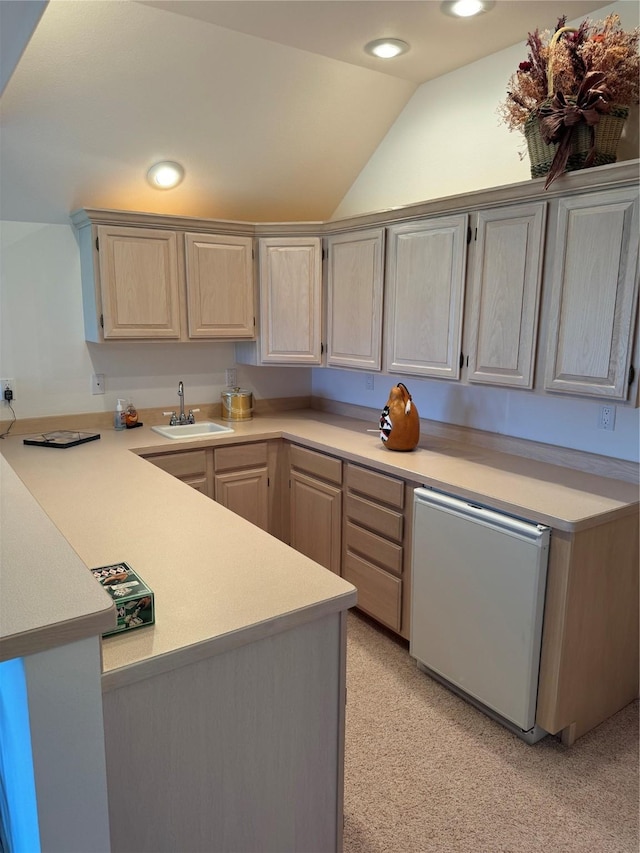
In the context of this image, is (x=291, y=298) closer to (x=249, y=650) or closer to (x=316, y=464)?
(x=316, y=464)

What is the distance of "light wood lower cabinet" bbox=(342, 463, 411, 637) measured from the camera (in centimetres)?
266

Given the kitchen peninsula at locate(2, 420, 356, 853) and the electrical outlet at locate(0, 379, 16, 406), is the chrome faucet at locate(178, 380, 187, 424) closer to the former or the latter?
the electrical outlet at locate(0, 379, 16, 406)

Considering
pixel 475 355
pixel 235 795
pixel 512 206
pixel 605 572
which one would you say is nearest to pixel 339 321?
pixel 475 355

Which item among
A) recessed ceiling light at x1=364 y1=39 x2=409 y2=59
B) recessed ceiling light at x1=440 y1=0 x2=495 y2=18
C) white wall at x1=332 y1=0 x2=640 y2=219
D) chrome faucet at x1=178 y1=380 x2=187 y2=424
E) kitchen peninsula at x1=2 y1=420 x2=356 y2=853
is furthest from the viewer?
chrome faucet at x1=178 y1=380 x2=187 y2=424

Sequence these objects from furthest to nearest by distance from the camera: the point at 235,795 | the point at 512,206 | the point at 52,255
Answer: the point at 52,255
the point at 512,206
the point at 235,795

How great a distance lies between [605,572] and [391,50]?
2.36 m

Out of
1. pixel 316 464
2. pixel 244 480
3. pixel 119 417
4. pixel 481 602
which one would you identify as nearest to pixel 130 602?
pixel 481 602

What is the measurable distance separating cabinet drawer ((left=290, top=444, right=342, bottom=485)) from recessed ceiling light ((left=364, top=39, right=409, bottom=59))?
188cm

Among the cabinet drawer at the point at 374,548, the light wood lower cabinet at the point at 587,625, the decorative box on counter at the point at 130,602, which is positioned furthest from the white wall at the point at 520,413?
the decorative box on counter at the point at 130,602

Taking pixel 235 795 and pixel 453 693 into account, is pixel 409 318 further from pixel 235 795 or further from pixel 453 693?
pixel 235 795

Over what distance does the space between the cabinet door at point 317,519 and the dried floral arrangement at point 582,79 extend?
179cm

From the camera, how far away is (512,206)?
2.30 meters

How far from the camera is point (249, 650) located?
1.31 m

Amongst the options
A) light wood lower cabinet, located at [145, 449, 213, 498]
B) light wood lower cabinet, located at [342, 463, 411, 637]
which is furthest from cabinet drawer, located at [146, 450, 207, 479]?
light wood lower cabinet, located at [342, 463, 411, 637]
